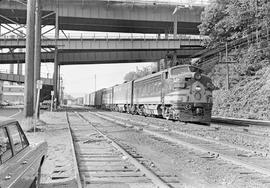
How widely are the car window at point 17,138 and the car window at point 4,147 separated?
252mm

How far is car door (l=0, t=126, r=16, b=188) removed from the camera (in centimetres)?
375

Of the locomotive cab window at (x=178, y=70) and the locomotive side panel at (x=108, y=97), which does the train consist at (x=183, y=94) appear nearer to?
the locomotive cab window at (x=178, y=70)

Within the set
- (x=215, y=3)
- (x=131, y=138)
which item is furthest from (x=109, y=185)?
(x=215, y=3)

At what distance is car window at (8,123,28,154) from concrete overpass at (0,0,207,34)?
1991 inches

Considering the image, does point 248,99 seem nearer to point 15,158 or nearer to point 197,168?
point 197,168

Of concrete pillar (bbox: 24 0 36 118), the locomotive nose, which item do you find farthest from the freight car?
concrete pillar (bbox: 24 0 36 118)

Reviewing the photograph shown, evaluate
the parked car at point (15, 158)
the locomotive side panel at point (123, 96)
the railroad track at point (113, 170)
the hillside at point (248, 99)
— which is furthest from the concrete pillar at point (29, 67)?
the hillside at point (248, 99)

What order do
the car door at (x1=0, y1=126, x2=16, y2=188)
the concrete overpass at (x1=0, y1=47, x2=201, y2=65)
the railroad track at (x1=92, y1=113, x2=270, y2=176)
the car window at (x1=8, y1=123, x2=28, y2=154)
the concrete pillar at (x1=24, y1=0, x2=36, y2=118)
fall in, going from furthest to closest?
1. the concrete overpass at (x1=0, y1=47, x2=201, y2=65)
2. the concrete pillar at (x1=24, y1=0, x2=36, y2=118)
3. the railroad track at (x1=92, y1=113, x2=270, y2=176)
4. the car window at (x1=8, y1=123, x2=28, y2=154)
5. the car door at (x1=0, y1=126, x2=16, y2=188)

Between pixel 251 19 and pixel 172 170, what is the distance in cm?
3000

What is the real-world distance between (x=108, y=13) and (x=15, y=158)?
53108 millimetres

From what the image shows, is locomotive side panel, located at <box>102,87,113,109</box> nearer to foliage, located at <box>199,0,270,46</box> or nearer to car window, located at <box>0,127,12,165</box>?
foliage, located at <box>199,0,270,46</box>

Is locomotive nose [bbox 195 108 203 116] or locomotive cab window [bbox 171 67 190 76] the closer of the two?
locomotive nose [bbox 195 108 203 116]

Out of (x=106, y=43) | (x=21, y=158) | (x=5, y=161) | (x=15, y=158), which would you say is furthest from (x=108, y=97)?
(x=5, y=161)

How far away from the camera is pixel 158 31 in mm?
66188
